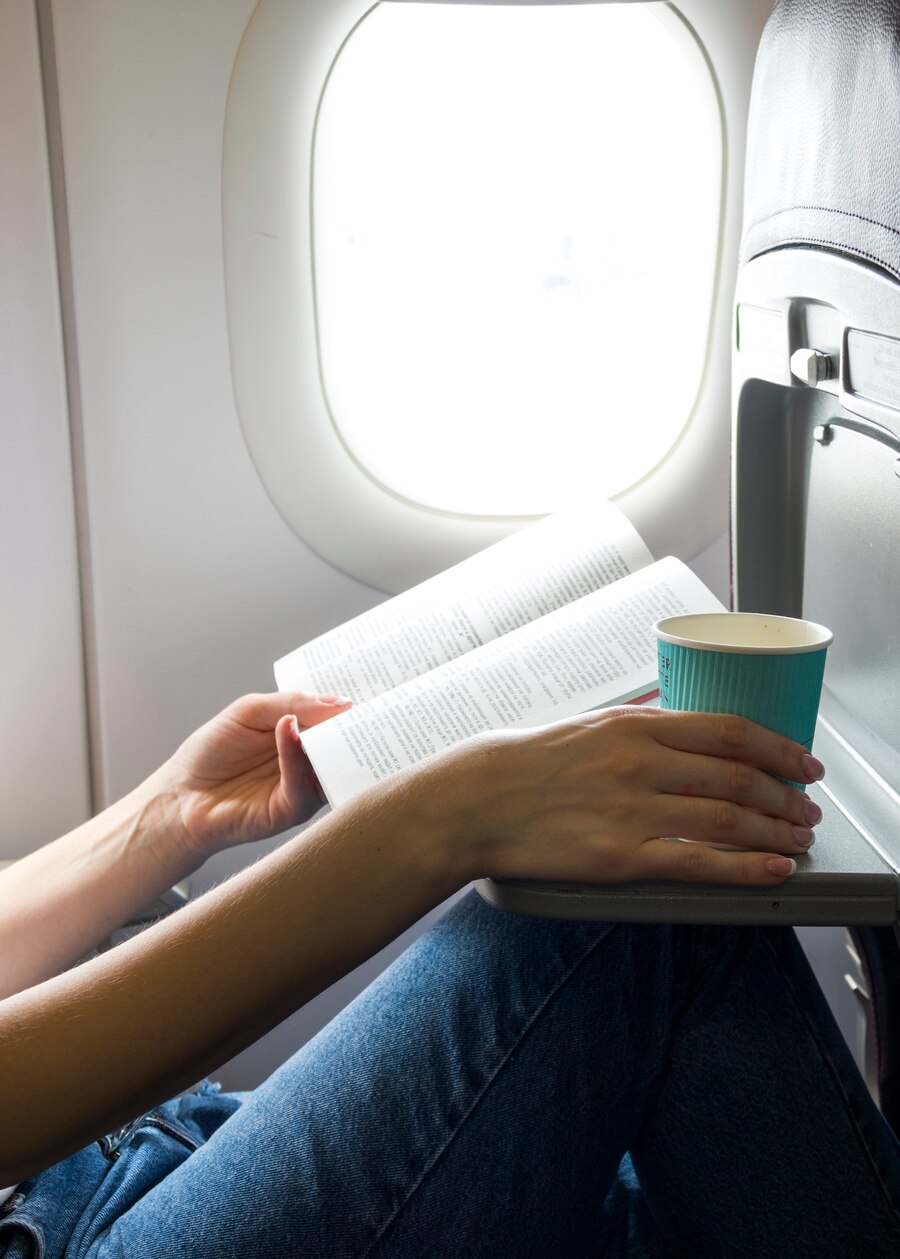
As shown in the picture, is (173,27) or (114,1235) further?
(173,27)

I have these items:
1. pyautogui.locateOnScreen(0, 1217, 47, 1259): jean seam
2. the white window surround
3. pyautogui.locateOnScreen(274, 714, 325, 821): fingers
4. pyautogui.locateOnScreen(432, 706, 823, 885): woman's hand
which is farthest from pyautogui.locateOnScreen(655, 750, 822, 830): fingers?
the white window surround

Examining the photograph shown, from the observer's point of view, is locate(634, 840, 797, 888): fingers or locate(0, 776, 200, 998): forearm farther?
locate(0, 776, 200, 998): forearm

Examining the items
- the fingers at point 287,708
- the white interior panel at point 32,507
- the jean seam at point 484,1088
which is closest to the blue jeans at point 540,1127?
the jean seam at point 484,1088

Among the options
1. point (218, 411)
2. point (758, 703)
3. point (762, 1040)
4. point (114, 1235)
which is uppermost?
point (218, 411)

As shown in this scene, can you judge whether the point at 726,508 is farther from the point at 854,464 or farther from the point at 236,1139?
the point at 236,1139

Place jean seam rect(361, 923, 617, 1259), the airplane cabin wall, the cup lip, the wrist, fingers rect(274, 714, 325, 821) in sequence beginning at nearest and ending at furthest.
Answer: the cup lip < jean seam rect(361, 923, 617, 1259) < fingers rect(274, 714, 325, 821) < the wrist < the airplane cabin wall

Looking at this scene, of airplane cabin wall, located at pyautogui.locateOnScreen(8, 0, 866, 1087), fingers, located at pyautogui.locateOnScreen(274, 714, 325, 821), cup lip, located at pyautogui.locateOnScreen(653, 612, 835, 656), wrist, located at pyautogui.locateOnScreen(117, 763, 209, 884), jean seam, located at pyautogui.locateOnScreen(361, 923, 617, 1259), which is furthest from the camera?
airplane cabin wall, located at pyautogui.locateOnScreen(8, 0, 866, 1087)

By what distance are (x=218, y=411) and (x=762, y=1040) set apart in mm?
838

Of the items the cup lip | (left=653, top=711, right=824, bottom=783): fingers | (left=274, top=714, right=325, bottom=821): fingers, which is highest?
the cup lip

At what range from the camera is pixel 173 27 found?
1.10 m

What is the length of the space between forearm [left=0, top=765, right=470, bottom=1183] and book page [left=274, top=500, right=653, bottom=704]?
0.98 feet

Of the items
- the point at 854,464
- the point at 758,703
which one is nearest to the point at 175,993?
the point at 758,703

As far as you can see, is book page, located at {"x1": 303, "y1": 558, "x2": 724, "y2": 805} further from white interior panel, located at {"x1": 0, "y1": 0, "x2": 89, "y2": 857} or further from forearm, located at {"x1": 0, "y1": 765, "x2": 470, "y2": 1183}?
white interior panel, located at {"x1": 0, "y1": 0, "x2": 89, "y2": 857}

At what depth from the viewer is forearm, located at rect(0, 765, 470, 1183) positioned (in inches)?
24.3
